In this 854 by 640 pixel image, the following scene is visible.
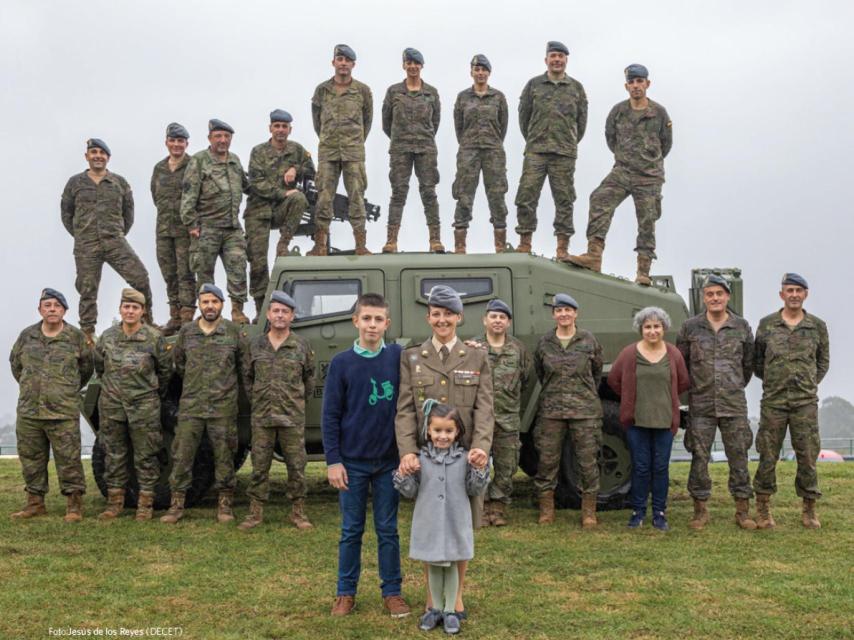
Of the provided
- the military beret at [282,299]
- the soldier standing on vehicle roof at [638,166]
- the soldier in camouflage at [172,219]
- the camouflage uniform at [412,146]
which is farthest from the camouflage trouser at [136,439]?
the soldier standing on vehicle roof at [638,166]

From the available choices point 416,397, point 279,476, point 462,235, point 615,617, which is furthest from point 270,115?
point 615,617

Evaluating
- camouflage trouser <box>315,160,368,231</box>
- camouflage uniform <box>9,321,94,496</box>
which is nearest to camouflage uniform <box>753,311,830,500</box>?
camouflage trouser <box>315,160,368,231</box>

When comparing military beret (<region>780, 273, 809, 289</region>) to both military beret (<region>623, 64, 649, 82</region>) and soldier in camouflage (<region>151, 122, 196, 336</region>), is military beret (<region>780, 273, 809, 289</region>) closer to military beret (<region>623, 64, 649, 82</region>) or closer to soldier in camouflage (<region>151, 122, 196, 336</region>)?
military beret (<region>623, 64, 649, 82</region>)

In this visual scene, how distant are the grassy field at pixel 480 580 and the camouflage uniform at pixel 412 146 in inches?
123

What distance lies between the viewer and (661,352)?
7.52 m

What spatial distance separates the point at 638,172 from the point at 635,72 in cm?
91

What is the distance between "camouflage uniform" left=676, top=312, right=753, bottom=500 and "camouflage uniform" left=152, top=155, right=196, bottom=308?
15.3ft

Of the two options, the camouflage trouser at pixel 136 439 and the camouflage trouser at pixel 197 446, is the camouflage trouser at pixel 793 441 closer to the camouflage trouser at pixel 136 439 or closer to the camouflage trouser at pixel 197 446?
the camouflage trouser at pixel 197 446

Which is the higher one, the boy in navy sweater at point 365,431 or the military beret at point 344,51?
the military beret at point 344,51

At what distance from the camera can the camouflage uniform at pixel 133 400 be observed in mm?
7922

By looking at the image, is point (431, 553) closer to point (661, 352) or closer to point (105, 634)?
point (105, 634)

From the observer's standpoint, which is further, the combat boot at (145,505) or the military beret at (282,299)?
the combat boot at (145,505)

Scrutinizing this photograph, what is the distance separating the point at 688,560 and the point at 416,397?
8.21ft

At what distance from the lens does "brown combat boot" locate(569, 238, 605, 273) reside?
884 cm
